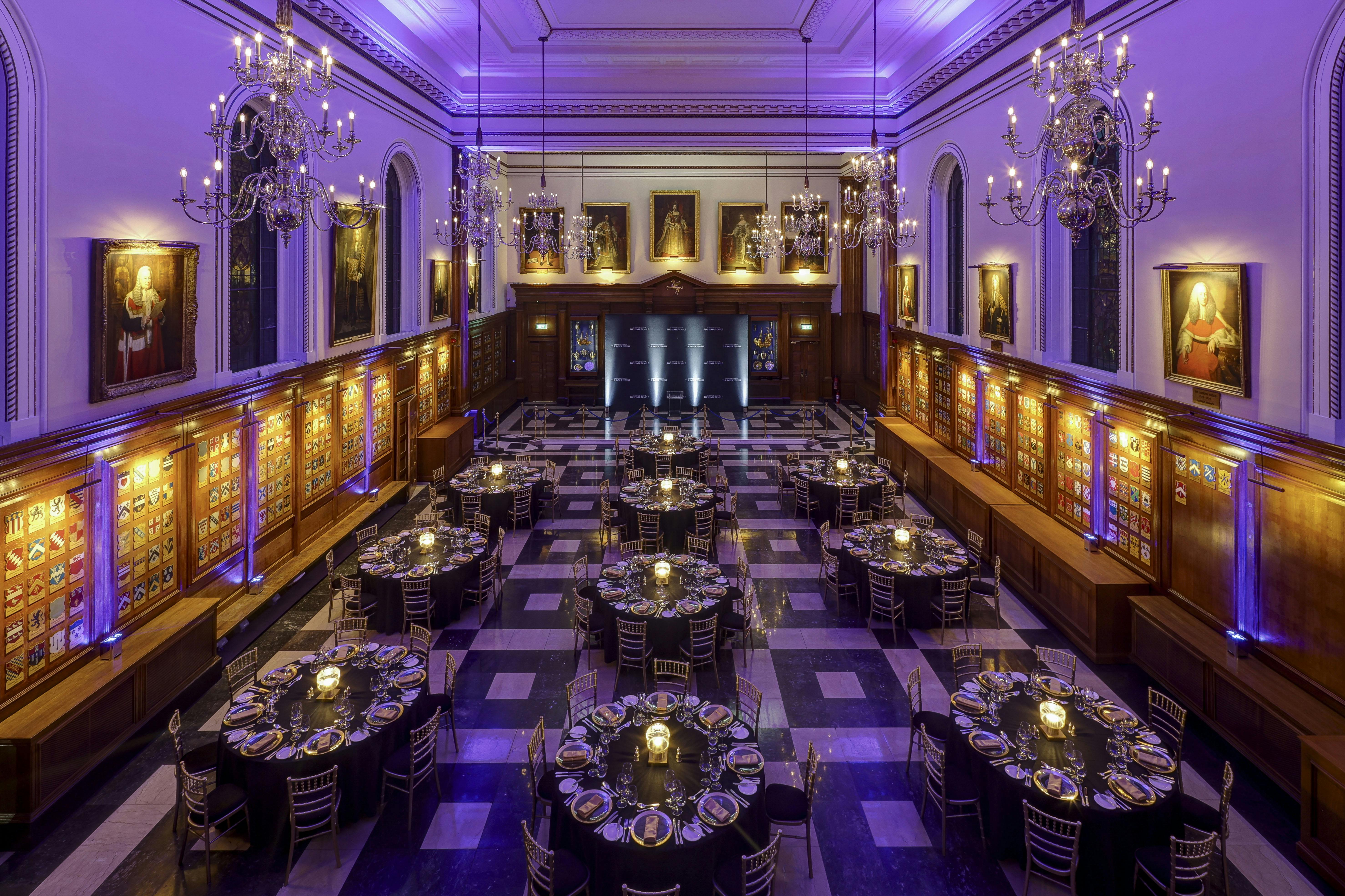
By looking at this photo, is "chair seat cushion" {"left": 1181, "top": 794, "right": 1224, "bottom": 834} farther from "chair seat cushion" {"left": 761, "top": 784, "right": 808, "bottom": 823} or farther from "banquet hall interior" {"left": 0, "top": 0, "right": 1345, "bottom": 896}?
"chair seat cushion" {"left": 761, "top": 784, "right": 808, "bottom": 823}

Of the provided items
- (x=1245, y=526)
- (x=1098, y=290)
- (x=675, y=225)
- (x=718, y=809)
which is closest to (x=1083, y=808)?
(x=718, y=809)

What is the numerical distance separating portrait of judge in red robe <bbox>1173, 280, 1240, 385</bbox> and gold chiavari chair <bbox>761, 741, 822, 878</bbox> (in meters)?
5.36

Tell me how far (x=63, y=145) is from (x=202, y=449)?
3.44 m

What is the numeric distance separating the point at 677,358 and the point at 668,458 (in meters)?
9.69

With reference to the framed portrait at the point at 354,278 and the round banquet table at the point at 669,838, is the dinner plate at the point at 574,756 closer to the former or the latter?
the round banquet table at the point at 669,838

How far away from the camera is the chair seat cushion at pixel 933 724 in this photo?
7.04 meters

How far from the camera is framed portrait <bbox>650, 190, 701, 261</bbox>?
25.4 meters

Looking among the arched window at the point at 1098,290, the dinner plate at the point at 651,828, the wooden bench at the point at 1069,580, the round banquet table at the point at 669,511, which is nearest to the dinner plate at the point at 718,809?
the dinner plate at the point at 651,828

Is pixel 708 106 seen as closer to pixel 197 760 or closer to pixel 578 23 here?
pixel 578 23

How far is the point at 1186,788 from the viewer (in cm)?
688

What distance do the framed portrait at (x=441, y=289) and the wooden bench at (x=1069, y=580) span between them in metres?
12.4

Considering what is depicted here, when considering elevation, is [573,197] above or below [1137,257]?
above

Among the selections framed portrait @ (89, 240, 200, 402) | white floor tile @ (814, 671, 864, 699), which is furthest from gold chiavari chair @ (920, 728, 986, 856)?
framed portrait @ (89, 240, 200, 402)

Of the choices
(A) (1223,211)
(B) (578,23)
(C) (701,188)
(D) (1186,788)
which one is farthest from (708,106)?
(D) (1186,788)
